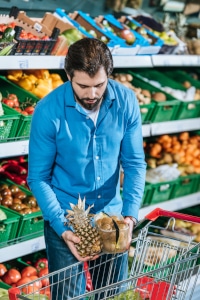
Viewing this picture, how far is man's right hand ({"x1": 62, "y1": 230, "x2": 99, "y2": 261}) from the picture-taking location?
2766 mm

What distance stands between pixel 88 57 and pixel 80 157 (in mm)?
509

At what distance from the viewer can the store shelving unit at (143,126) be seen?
3.98m

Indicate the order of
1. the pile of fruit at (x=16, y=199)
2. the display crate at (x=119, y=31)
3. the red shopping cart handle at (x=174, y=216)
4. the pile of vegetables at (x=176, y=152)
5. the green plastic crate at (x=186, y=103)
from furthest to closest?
the pile of vegetables at (x=176, y=152) → the green plastic crate at (x=186, y=103) → the display crate at (x=119, y=31) → the pile of fruit at (x=16, y=199) → the red shopping cart handle at (x=174, y=216)

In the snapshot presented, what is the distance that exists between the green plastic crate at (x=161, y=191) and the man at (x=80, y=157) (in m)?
2.05

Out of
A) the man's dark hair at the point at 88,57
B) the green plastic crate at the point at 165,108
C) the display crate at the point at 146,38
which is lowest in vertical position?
the green plastic crate at the point at 165,108

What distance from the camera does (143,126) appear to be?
4.95 meters

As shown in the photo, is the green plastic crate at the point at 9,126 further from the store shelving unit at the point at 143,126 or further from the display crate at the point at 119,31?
the display crate at the point at 119,31

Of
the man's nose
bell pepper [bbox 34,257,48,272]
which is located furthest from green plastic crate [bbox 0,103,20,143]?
the man's nose

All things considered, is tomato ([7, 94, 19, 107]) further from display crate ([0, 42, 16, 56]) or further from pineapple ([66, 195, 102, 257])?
pineapple ([66, 195, 102, 257])

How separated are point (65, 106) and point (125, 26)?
97.2 inches

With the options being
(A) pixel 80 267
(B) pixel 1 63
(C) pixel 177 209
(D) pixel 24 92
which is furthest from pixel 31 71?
(A) pixel 80 267

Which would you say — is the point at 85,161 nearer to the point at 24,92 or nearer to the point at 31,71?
the point at 24,92

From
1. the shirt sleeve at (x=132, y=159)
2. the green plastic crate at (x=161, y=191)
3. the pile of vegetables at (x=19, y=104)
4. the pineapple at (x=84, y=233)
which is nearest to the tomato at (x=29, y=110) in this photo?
the pile of vegetables at (x=19, y=104)

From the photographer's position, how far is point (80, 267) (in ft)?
9.73
